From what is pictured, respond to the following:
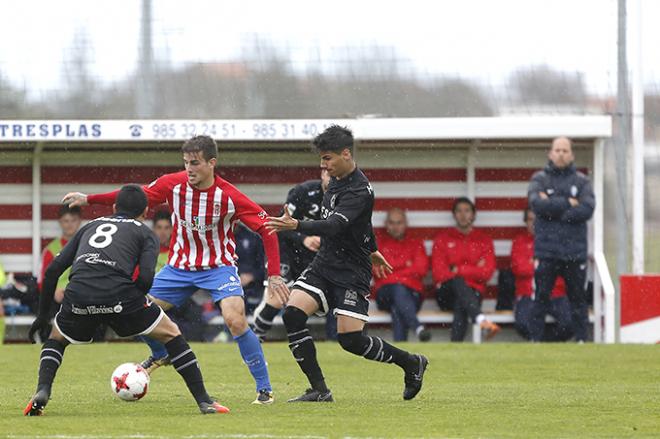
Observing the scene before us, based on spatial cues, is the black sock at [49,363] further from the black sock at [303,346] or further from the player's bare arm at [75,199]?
the black sock at [303,346]

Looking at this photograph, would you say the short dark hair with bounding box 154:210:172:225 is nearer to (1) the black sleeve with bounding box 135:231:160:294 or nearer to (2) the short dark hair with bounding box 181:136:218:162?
(2) the short dark hair with bounding box 181:136:218:162

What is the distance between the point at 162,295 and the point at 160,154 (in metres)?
6.88

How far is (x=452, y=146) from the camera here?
16.8 m

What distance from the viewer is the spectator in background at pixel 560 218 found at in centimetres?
1497

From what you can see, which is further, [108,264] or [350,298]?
[350,298]

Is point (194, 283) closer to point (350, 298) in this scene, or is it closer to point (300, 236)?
point (350, 298)

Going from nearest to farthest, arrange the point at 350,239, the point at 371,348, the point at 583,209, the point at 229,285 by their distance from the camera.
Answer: the point at 371,348 < the point at 350,239 < the point at 229,285 < the point at 583,209

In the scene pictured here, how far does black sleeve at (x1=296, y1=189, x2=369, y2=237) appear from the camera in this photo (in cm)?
889

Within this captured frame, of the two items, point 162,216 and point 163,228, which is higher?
point 162,216

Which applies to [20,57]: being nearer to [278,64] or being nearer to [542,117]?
[278,64]

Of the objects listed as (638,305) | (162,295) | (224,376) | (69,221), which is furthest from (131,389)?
(638,305)

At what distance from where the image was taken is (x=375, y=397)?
983 centimetres

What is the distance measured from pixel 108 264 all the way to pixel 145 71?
785 cm

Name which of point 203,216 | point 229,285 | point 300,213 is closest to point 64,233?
point 300,213
